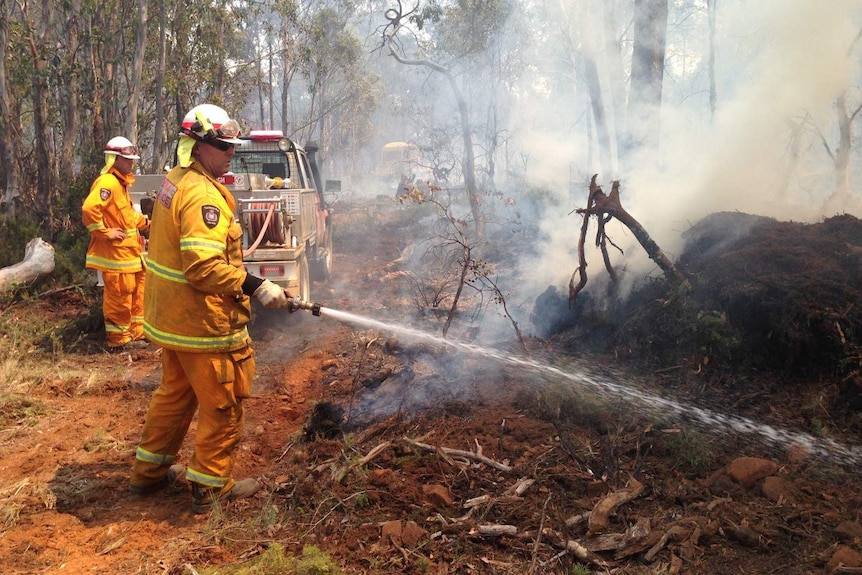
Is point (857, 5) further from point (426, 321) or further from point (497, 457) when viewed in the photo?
point (497, 457)

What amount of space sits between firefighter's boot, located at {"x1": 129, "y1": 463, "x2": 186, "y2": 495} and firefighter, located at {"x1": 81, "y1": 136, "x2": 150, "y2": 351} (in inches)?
119

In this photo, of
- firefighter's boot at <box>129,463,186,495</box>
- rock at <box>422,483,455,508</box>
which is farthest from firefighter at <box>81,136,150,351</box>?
rock at <box>422,483,455,508</box>

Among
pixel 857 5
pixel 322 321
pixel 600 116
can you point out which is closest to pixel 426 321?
pixel 322 321

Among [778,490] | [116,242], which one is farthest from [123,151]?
[778,490]

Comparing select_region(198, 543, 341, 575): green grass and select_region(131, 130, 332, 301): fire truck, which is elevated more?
select_region(131, 130, 332, 301): fire truck

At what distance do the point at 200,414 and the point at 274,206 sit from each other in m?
3.38

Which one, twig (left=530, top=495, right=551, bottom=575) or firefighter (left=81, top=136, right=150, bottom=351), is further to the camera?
firefighter (left=81, top=136, right=150, bottom=351)

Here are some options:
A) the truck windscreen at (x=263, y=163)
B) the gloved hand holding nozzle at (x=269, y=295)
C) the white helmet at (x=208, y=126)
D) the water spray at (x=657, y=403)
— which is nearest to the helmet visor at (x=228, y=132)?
the white helmet at (x=208, y=126)

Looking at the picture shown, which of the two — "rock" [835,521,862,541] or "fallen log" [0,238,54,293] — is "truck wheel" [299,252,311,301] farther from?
"rock" [835,521,862,541]

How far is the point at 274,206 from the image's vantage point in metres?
6.22

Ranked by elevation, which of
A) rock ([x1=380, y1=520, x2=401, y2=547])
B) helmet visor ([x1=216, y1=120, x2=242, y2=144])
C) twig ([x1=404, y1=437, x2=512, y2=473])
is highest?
helmet visor ([x1=216, y1=120, x2=242, y2=144])

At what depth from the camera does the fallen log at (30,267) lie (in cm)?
760

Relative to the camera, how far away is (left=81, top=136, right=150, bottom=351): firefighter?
6.10 m

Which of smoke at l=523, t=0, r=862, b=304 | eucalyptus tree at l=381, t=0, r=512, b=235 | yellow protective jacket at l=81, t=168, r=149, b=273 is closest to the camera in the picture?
yellow protective jacket at l=81, t=168, r=149, b=273
